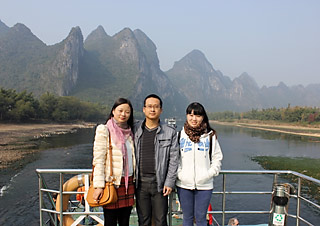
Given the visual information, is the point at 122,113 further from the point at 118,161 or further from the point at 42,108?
the point at 42,108

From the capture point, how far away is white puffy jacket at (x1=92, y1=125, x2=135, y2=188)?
2541 mm

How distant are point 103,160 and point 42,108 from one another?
192 feet

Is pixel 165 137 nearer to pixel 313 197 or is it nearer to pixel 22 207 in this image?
pixel 22 207

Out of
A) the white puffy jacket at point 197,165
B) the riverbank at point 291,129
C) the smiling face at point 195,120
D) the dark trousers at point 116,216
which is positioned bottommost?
the riverbank at point 291,129

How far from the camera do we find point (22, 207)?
11555 millimetres

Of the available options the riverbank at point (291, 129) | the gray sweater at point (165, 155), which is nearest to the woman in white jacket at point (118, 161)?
the gray sweater at point (165, 155)

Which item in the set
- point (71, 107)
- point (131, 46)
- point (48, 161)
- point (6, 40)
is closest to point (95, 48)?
point (131, 46)

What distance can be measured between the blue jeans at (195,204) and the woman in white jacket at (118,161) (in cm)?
62

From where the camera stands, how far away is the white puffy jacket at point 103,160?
254 cm

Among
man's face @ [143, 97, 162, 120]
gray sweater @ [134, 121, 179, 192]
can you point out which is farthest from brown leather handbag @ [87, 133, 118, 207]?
man's face @ [143, 97, 162, 120]

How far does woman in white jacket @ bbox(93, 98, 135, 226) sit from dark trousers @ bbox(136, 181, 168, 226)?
11 centimetres

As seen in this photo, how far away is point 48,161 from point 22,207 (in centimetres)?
951

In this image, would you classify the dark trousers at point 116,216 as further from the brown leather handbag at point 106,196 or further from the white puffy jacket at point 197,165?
the white puffy jacket at point 197,165

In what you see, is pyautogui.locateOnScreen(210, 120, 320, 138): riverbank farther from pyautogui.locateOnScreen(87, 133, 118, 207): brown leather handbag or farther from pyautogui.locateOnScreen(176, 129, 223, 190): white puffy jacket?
pyautogui.locateOnScreen(87, 133, 118, 207): brown leather handbag
